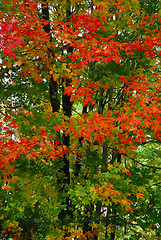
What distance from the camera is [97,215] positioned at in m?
6.81

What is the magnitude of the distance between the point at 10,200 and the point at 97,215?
319 cm

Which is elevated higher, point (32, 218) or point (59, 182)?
point (59, 182)

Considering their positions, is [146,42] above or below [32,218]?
above

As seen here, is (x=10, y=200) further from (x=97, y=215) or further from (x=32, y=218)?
(x=32, y=218)

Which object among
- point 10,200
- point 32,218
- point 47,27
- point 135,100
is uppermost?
point 47,27

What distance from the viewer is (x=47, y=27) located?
5520mm

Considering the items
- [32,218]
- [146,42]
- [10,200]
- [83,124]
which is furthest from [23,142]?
[32,218]

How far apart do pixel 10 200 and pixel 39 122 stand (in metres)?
2.18

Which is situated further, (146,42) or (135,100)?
(135,100)

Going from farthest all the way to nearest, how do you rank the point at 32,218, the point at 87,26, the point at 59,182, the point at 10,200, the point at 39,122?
the point at 32,218 → the point at 59,182 → the point at 10,200 → the point at 39,122 → the point at 87,26

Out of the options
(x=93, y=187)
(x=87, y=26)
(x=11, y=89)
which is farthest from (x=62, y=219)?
(x=87, y=26)

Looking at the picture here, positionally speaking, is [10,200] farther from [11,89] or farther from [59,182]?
[11,89]

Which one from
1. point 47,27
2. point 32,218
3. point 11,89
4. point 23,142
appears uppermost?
point 47,27

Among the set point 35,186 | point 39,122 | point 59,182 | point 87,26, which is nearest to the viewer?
point 87,26
